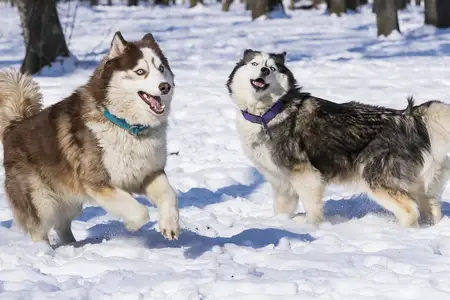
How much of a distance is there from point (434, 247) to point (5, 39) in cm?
1775

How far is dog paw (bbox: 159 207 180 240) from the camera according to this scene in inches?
190

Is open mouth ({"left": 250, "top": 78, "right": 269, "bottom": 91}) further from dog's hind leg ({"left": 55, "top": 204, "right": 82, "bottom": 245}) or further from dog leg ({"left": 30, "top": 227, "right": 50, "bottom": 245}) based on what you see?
dog leg ({"left": 30, "top": 227, "right": 50, "bottom": 245})

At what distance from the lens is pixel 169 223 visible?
485 centimetres

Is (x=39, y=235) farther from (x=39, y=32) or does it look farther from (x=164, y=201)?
(x=39, y=32)

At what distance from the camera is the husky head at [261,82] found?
6590mm

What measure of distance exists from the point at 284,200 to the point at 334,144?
2.39 ft

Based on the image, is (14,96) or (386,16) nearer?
(14,96)

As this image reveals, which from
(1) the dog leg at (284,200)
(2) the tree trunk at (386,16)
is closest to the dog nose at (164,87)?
(1) the dog leg at (284,200)

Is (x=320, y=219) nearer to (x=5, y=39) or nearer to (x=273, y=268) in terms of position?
(x=273, y=268)

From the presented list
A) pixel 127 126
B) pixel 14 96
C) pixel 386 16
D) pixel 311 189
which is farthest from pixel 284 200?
pixel 386 16

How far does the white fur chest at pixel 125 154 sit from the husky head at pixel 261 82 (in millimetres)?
1631

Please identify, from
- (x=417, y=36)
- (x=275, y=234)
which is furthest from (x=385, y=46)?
(x=275, y=234)

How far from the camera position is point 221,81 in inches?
484

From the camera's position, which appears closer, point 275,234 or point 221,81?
point 275,234
